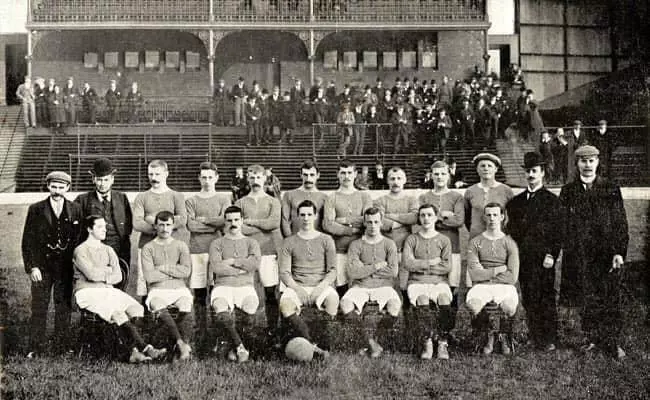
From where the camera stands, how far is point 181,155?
10.7m

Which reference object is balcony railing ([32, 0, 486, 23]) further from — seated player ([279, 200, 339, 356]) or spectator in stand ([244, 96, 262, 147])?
seated player ([279, 200, 339, 356])

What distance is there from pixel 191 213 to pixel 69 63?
12.3 metres

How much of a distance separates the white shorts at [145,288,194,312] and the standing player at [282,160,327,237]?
1080 millimetres

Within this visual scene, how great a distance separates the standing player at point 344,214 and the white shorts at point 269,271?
54cm

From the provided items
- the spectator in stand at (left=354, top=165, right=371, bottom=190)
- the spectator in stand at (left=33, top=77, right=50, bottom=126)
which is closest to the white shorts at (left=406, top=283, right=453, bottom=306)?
the spectator in stand at (left=354, top=165, right=371, bottom=190)

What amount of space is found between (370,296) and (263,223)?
1151mm

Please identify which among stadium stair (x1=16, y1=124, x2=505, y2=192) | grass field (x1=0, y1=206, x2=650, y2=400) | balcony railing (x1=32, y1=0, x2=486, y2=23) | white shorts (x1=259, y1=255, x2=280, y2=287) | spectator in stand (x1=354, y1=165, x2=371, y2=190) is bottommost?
grass field (x1=0, y1=206, x2=650, y2=400)

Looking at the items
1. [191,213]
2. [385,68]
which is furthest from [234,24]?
[191,213]

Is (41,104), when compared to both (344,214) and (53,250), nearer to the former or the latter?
(53,250)

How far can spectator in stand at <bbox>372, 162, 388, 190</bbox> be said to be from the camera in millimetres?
10727

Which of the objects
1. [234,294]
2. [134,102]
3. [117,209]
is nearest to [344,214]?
[234,294]

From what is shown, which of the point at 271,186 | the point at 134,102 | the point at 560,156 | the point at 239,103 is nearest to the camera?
the point at 271,186

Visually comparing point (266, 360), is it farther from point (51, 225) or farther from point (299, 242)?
point (51, 225)

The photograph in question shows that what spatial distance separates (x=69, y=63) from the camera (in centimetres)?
1698
